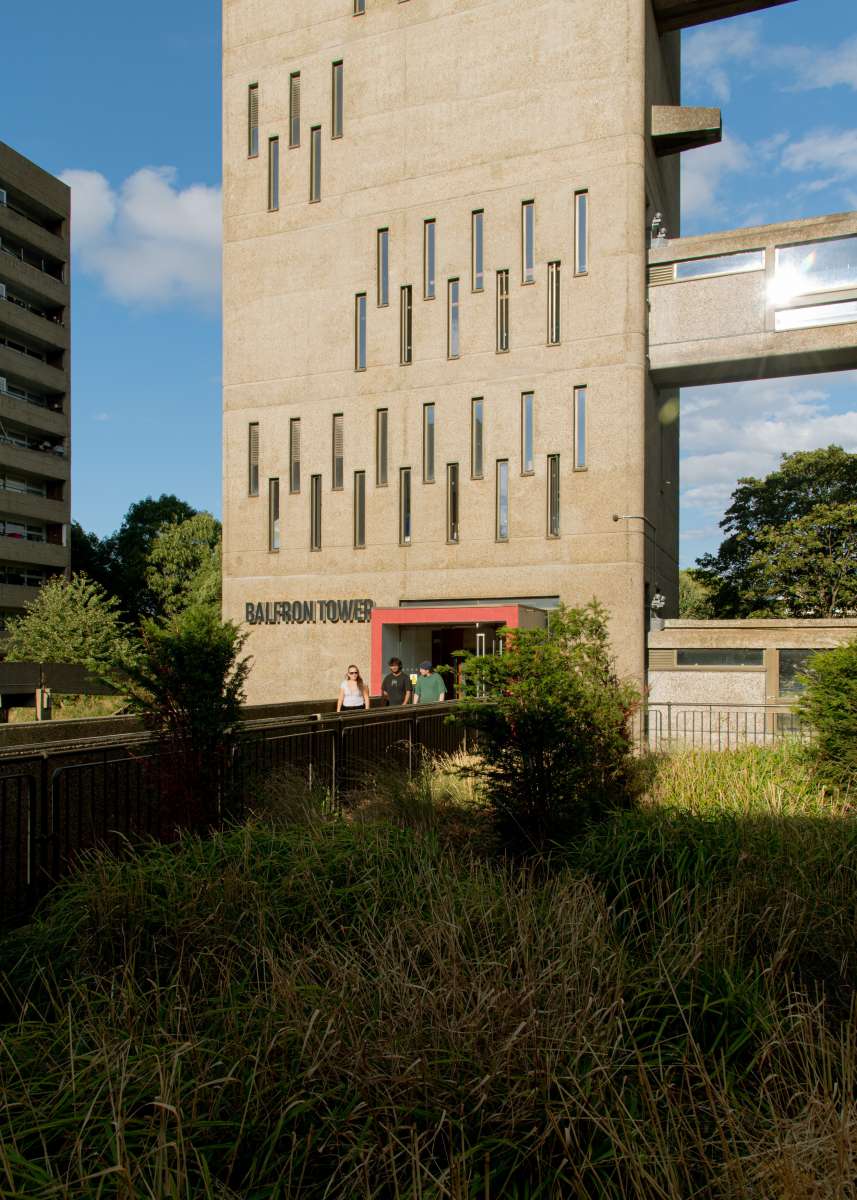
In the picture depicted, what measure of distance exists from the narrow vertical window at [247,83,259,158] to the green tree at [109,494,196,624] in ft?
115

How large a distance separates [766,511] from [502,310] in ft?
69.8

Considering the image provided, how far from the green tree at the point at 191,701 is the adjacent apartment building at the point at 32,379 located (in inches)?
1834


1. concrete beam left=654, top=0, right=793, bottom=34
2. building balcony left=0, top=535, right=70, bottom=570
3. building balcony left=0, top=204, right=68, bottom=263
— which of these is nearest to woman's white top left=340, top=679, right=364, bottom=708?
concrete beam left=654, top=0, right=793, bottom=34

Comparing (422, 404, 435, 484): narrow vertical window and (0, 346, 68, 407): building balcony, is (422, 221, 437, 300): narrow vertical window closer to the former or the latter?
(422, 404, 435, 484): narrow vertical window

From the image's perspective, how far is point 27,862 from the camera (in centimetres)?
687

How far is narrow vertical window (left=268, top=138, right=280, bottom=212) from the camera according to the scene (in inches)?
1091

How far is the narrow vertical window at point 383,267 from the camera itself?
2616 cm

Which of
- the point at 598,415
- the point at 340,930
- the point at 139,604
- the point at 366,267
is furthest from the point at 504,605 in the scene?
the point at 139,604

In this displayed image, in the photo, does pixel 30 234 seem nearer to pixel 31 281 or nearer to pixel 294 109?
pixel 31 281

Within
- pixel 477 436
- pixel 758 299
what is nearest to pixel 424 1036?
pixel 477 436

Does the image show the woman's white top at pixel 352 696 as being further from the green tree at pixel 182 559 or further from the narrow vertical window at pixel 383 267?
the green tree at pixel 182 559

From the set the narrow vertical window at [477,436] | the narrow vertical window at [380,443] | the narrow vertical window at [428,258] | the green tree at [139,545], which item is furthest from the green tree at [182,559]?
the narrow vertical window at [477,436]

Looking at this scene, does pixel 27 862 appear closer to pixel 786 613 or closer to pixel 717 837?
pixel 717 837

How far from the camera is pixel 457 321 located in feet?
83.4
